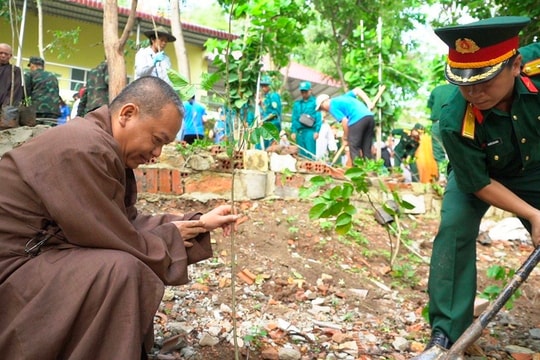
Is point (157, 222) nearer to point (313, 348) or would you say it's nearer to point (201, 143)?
point (313, 348)

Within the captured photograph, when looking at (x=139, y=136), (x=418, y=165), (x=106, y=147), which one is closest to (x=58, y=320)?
(x=106, y=147)

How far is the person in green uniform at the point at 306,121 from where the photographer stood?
320 inches

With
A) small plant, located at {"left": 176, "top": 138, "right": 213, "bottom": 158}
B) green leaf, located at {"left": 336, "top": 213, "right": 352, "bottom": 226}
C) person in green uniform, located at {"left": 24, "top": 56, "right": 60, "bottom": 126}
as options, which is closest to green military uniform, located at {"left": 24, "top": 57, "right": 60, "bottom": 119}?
person in green uniform, located at {"left": 24, "top": 56, "right": 60, "bottom": 126}

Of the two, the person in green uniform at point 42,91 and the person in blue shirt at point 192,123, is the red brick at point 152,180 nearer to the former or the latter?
the person in blue shirt at point 192,123

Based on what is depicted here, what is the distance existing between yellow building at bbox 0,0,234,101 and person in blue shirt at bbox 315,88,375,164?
6.00 meters

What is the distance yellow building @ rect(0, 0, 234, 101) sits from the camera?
1207 centimetres

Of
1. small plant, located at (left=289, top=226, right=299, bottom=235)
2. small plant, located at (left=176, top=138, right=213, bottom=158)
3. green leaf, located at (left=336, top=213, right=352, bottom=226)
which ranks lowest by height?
small plant, located at (left=289, top=226, right=299, bottom=235)

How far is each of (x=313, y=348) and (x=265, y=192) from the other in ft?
8.89

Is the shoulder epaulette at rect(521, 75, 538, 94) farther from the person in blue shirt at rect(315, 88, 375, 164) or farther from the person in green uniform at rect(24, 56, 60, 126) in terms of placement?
the person in green uniform at rect(24, 56, 60, 126)

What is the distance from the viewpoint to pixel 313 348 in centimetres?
283

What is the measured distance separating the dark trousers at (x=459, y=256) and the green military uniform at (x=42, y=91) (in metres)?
5.46

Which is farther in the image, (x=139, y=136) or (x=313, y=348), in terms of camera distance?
(x=313, y=348)

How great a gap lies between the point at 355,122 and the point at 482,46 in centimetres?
463

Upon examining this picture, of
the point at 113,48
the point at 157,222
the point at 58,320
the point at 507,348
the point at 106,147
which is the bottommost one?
the point at 507,348
